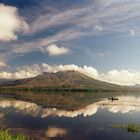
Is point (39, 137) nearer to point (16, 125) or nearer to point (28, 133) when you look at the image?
point (28, 133)

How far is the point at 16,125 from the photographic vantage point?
55719mm

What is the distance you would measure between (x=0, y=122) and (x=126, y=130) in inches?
937

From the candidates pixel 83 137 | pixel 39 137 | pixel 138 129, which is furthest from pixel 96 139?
pixel 138 129

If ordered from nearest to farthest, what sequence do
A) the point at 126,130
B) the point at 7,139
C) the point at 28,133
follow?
1. the point at 7,139
2. the point at 28,133
3. the point at 126,130

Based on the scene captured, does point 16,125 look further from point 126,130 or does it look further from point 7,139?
point 7,139

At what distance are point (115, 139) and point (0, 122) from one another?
23635 millimetres

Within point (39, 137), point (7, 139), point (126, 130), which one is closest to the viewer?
point (7, 139)

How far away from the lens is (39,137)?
44.2 m

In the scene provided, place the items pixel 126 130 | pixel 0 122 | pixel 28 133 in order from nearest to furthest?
pixel 28 133 < pixel 126 130 < pixel 0 122

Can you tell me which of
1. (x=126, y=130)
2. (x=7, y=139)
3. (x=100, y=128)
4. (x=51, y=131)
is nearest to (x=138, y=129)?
(x=126, y=130)

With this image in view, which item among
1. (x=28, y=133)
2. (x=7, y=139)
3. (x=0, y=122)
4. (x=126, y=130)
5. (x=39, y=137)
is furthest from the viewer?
(x=0, y=122)

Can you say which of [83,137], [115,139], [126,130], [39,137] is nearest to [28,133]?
[39,137]

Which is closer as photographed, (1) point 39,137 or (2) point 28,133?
(1) point 39,137

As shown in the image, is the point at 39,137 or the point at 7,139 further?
the point at 39,137
